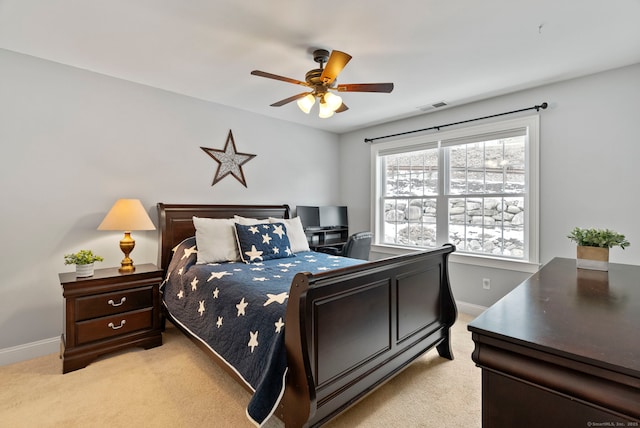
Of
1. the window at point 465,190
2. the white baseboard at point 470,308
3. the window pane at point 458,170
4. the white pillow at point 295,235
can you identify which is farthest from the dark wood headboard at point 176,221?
the white baseboard at point 470,308

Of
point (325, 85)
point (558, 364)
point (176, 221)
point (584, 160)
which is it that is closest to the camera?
point (558, 364)

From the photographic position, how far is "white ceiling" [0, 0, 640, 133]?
189 centimetres

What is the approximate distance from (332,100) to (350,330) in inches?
66.2

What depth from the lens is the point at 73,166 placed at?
2.74 m

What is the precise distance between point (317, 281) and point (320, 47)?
182 centimetres

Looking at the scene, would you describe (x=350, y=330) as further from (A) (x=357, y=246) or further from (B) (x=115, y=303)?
(B) (x=115, y=303)

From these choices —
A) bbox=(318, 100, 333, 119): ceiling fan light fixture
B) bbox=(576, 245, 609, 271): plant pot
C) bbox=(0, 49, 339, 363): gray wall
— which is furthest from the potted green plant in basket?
bbox=(0, 49, 339, 363): gray wall

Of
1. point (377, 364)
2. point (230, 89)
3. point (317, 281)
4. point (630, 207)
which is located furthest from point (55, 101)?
point (630, 207)

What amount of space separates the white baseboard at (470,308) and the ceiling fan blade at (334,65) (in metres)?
3.00

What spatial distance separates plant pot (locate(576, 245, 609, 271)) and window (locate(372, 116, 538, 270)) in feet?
4.80

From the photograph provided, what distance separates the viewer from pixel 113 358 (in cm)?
255

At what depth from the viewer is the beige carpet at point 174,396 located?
1812 mm

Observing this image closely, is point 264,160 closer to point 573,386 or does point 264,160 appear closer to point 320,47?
point 320,47

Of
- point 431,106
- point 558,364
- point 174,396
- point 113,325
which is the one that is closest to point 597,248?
point 558,364
